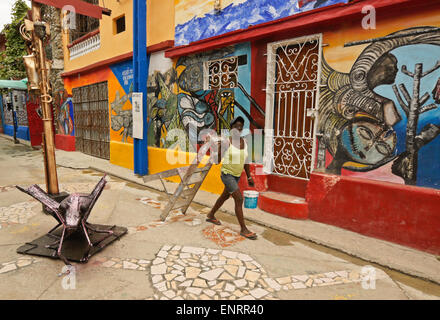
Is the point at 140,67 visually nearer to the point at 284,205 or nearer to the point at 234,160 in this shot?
the point at 234,160

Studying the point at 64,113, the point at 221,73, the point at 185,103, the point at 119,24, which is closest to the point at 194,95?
the point at 185,103

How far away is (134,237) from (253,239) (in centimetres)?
186

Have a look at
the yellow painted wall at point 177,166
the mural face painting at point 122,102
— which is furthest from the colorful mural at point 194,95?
the mural face painting at point 122,102

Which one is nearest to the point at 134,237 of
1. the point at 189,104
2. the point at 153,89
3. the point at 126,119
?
the point at 189,104

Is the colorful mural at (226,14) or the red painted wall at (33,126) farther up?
the colorful mural at (226,14)

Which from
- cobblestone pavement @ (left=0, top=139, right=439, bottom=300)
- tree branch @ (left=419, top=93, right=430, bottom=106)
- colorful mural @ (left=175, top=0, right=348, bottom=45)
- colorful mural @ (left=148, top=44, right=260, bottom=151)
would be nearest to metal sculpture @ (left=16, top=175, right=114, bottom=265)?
cobblestone pavement @ (left=0, top=139, right=439, bottom=300)

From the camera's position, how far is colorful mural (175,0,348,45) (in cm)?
522

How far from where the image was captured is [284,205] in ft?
17.0

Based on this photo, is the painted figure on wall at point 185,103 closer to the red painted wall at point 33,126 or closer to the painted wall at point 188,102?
the painted wall at point 188,102

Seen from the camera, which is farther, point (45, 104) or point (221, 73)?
point (221, 73)

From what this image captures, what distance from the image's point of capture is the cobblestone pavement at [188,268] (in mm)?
2932

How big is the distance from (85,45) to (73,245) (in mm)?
10829

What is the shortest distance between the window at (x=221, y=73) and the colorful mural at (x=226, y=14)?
66 cm

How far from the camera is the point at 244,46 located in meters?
6.05
